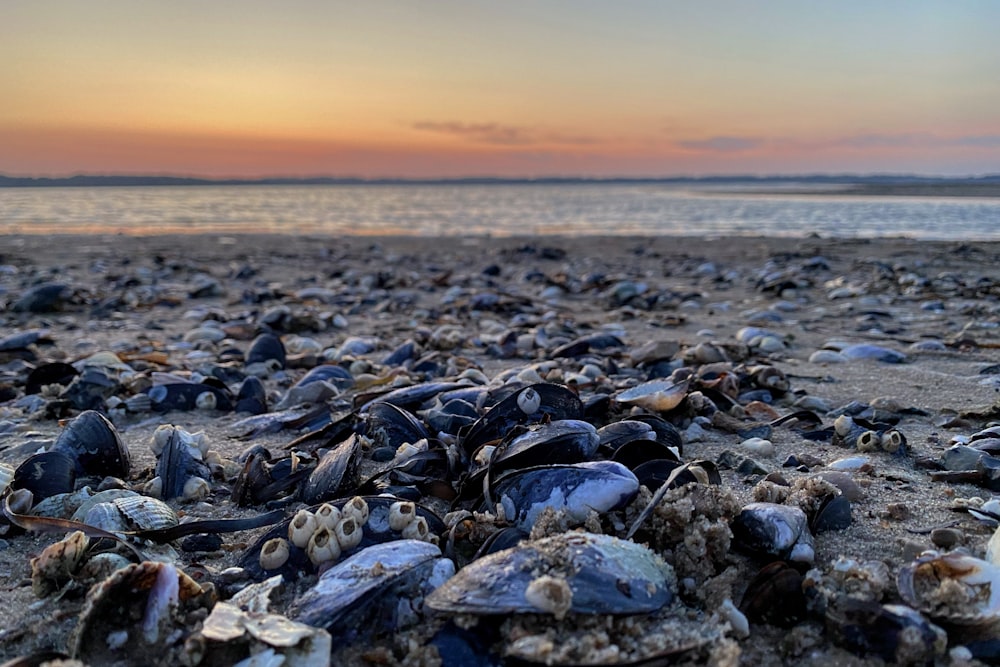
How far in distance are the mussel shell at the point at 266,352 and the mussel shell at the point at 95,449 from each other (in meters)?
2.36

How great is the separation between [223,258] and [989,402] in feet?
45.3

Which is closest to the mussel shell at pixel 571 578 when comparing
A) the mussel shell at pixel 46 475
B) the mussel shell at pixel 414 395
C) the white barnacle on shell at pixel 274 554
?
the white barnacle on shell at pixel 274 554

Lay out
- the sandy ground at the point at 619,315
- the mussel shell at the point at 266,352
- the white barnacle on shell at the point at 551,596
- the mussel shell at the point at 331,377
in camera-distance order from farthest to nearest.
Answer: the mussel shell at the point at 266,352
the mussel shell at the point at 331,377
the sandy ground at the point at 619,315
the white barnacle on shell at the point at 551,596

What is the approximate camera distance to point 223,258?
14344 mm

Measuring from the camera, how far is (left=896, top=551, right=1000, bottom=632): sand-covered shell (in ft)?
5.32

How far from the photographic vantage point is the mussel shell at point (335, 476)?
2557 millimetres

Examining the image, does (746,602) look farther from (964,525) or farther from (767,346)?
(767,346)

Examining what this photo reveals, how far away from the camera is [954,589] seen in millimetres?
1666

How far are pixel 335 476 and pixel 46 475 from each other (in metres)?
1.12

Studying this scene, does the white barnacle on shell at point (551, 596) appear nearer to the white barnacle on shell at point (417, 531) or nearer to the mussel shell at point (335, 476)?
the white barnacle on shell at point (417, 531)

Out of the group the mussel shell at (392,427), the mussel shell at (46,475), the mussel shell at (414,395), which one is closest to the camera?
the mussel shell at (46,475)

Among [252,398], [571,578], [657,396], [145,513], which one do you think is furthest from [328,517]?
[252,398]

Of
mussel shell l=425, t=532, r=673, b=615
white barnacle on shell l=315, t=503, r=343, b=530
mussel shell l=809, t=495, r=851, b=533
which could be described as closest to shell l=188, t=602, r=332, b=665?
mussel shell l=425, t=532, r=673, b=615

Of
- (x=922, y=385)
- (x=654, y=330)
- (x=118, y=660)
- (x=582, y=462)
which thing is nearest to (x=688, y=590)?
(x=582, y=462)
